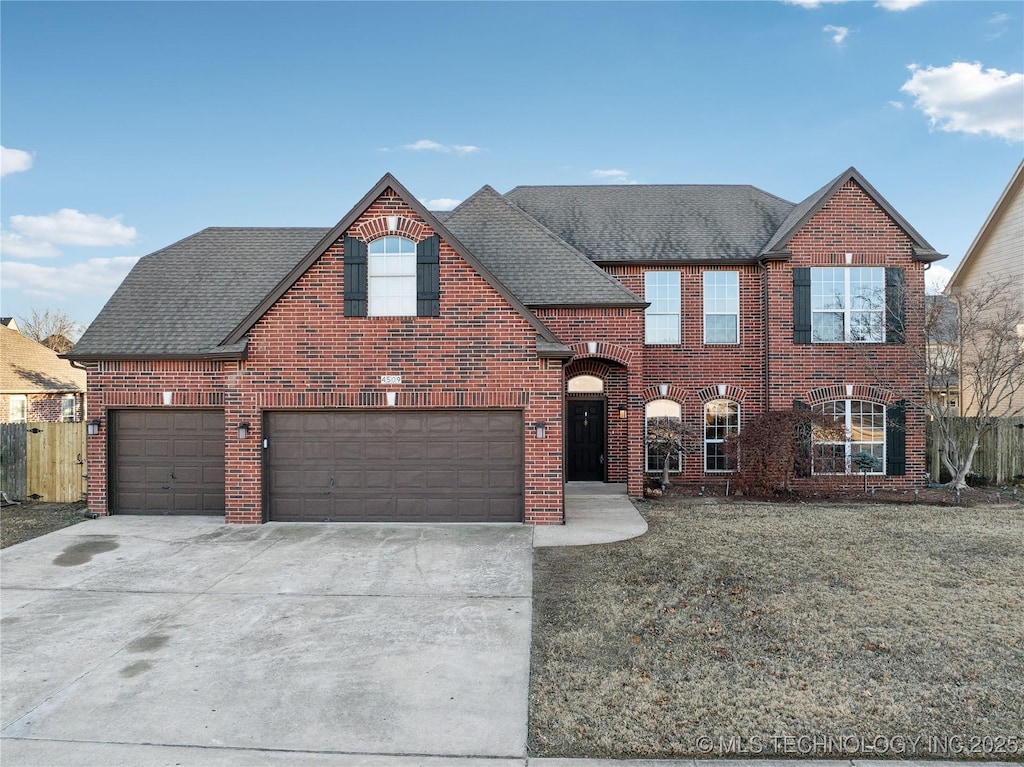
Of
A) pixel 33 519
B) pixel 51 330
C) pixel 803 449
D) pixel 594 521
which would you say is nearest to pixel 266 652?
pixel 594 521

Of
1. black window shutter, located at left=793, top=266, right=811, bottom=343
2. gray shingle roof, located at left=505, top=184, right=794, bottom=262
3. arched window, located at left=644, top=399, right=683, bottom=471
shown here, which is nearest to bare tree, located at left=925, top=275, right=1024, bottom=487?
black window shutter, located at left=793, top=266, right=811, bottom=343

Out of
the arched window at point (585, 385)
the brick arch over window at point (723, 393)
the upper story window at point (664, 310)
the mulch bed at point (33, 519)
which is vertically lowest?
the mulch bed at point (33, 519)

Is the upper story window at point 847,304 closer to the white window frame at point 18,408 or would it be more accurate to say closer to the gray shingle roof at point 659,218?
the gray shingle roof at point 659,218

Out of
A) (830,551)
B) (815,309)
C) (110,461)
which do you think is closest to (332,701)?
(830,551)

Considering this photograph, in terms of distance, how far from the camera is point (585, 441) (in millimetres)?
15258

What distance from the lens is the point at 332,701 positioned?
4.63 meters

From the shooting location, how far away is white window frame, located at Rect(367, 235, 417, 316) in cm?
1078

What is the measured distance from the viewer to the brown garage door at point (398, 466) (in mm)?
10836

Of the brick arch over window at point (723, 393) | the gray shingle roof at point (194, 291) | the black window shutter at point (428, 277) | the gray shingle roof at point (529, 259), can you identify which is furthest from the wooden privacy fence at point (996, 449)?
the gray shingle roof at point (194, 291)

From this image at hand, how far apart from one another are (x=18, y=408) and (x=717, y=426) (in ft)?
89.5

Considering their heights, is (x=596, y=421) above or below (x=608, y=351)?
below

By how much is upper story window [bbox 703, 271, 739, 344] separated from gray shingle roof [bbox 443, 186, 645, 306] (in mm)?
2792

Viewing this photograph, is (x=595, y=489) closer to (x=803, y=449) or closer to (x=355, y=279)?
(x=803, y=449)

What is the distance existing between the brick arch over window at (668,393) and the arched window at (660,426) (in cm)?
15
